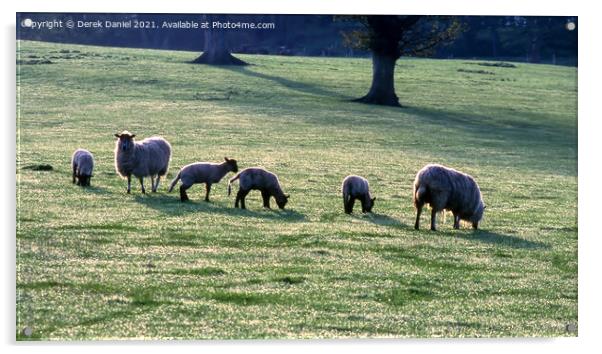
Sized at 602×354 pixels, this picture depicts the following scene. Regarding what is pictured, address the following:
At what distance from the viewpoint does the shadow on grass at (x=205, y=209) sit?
819 inches

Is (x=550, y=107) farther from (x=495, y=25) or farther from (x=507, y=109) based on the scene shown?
(x=507, y=109)

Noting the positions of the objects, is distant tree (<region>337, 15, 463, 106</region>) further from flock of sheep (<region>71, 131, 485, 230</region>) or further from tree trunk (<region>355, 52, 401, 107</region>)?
flock of sheep (<region>71, 131, 485, 230</region>)

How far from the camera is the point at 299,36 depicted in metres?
18.6

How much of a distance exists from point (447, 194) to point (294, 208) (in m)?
3.12

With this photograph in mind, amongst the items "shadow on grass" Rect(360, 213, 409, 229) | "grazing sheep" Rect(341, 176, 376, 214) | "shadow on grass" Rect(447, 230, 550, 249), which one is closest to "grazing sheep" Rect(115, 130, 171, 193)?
"grazing sheep" Rect(341, 176, 376, 214)

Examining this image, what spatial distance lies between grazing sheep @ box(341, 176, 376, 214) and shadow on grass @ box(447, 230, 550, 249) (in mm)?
2196

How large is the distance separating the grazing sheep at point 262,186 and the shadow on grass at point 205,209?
9.8 inches

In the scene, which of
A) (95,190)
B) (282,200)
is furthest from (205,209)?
(95,190)

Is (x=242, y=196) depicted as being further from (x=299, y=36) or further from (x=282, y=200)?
(x=299, y=36)

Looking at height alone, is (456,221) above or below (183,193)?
below

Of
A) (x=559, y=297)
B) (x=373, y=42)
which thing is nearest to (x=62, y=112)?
(x=373, y=42)

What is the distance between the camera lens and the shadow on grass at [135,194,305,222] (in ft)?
68.2

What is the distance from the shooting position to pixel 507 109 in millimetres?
26297

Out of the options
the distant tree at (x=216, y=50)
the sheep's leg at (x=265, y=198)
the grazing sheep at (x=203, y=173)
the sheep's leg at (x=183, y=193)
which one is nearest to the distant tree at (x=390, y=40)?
the distant tree at (x=216, y=50)
